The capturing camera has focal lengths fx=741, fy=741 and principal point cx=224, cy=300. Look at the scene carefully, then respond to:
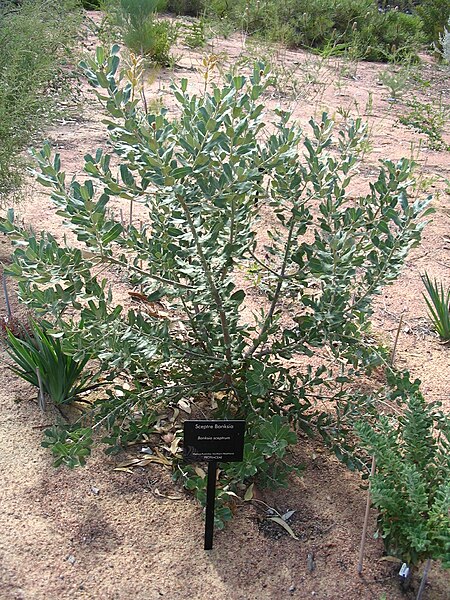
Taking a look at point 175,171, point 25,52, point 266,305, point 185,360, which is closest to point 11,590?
point 185,360

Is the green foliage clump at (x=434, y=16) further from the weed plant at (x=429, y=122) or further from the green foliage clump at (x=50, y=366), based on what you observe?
the green foliage clump at (x=50, y=366)

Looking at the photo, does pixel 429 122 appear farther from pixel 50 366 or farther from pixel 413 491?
pixel 413 491

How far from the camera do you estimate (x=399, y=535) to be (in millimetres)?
2072

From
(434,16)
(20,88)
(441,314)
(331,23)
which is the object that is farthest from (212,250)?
(434,16)

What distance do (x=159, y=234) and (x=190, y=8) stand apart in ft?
32.3

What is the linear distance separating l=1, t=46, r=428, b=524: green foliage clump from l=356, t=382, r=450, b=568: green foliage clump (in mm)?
283

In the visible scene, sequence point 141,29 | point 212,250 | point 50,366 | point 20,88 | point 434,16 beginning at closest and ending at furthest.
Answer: point 212,250
point 50,366
point 20,88
point 141,29
point 434,16

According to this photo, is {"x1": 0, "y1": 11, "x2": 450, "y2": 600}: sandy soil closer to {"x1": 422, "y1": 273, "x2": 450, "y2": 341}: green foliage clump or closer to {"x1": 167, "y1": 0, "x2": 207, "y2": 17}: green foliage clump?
{"x1": 422, "y1": 273, "x2": 450, "y2": 341}: green foliage clump

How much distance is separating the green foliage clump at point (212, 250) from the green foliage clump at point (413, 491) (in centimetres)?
28

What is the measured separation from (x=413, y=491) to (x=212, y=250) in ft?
2.92

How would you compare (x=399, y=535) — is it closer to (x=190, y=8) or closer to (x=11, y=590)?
(x=11, y=590)

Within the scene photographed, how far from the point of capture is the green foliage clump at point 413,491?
1.94m

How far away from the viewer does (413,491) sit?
1981mm

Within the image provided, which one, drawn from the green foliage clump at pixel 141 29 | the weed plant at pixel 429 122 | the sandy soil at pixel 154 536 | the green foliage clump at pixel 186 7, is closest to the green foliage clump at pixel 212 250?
the sandy soil at pixel 154 536
